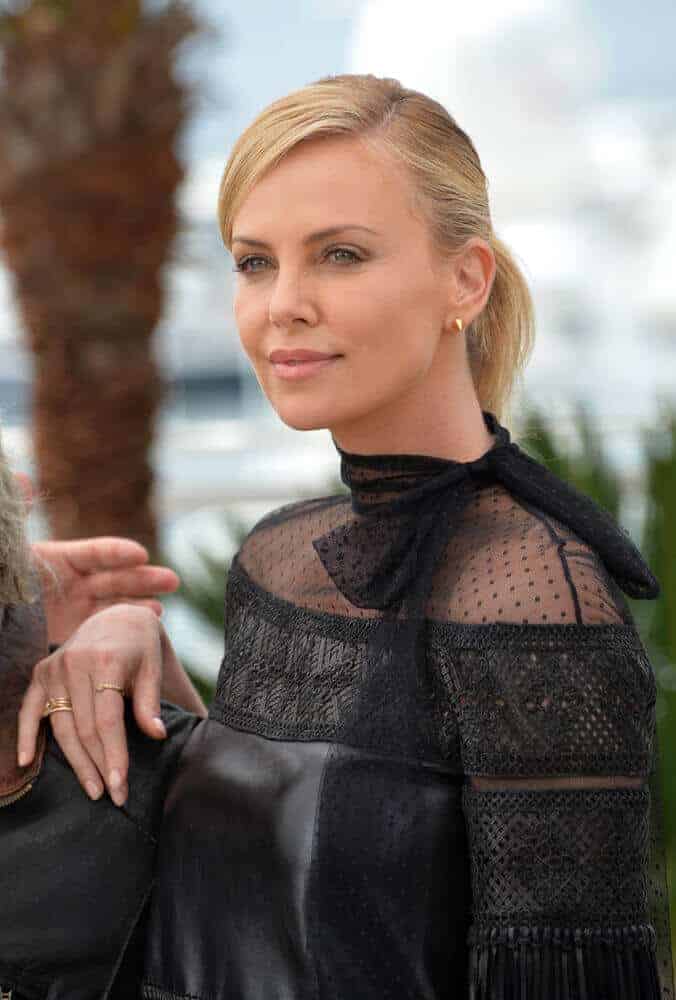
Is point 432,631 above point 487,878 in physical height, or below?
above

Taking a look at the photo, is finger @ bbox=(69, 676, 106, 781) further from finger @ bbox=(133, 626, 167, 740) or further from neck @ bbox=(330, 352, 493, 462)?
neck @ bbox=(330, 352, 493, 462)

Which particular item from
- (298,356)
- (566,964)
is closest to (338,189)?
(298,356)

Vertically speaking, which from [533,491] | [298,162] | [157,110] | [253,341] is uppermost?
[157,110]

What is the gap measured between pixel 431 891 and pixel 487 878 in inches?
3.4

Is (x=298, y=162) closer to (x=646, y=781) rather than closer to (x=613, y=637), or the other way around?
(x=613, y=637)

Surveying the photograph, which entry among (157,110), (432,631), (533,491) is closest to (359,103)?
(533,491)

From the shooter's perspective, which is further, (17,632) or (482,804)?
(17,632)

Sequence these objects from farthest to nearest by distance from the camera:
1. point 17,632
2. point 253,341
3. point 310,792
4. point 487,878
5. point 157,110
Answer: point 157,110 → point 17,632 → point 253,341 → point 310,792 → point 487,878

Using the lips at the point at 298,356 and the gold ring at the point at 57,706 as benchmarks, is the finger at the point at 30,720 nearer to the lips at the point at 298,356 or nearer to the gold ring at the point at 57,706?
the gold ring at the point at 57,706

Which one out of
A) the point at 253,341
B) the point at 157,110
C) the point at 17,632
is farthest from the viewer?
the point at 157,110

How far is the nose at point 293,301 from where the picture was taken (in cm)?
162

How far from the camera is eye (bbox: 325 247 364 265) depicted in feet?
5.28

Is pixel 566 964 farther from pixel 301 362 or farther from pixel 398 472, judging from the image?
pixel 301 362

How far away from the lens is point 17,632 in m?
1.92
